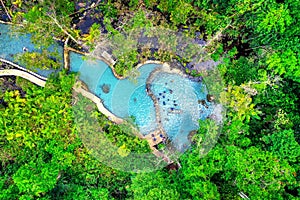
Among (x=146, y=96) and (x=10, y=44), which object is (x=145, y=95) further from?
(x=10, y=44)

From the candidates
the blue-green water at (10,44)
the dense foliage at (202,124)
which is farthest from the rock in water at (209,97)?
the blue-green water at (10,44)

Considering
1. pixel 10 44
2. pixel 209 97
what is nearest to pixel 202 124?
pixel 209 97

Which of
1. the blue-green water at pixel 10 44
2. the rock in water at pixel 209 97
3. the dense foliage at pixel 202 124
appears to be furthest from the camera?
the blue-green water at pixel 10 44

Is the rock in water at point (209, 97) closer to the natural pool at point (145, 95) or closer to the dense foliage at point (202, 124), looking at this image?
the natural pool at point (145, 95)

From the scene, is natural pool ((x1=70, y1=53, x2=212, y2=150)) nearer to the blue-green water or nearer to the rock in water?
the rock in water

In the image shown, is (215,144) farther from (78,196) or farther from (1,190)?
(1,190)

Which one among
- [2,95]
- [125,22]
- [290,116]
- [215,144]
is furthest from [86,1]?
[290,116]

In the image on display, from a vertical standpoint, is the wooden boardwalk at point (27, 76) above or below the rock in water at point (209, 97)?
below
